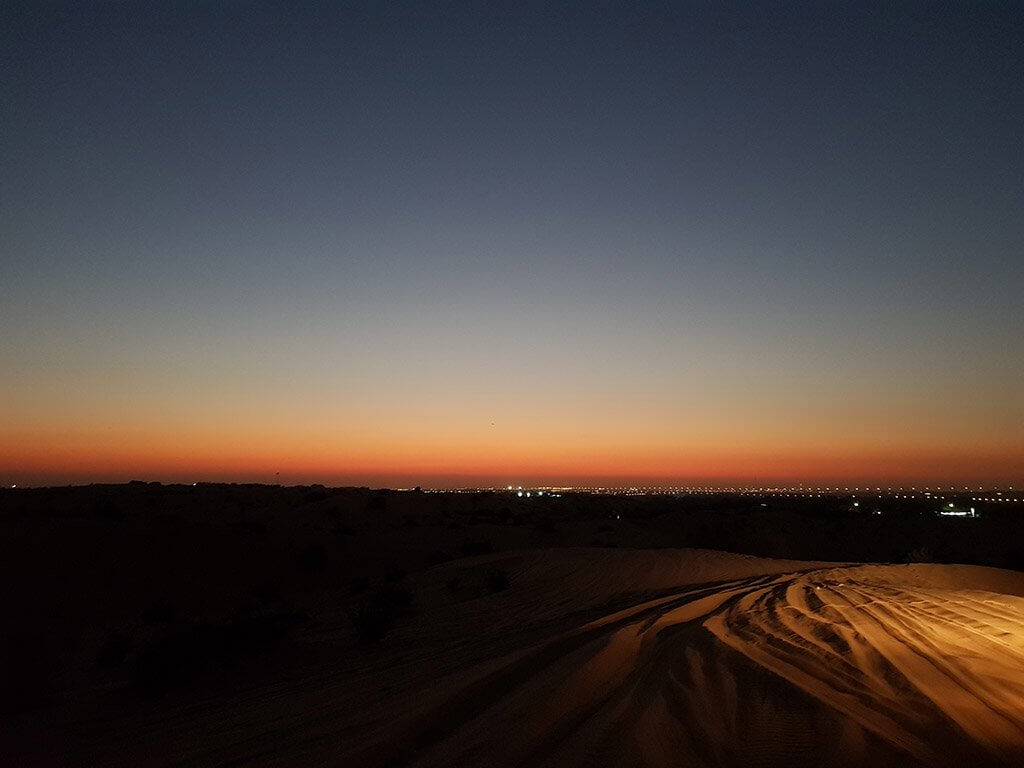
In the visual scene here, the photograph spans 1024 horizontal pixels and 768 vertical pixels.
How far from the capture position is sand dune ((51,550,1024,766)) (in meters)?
5.36

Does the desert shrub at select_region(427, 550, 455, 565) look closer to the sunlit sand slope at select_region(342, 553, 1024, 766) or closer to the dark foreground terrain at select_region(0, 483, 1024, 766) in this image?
the dark foreground terrain at select_region(0, 483, 1024, 766)

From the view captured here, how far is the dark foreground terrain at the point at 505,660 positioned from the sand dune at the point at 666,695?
0.11ft

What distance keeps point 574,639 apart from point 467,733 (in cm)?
339

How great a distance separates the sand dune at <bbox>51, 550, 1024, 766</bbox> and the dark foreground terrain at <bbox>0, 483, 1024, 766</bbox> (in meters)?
0.03

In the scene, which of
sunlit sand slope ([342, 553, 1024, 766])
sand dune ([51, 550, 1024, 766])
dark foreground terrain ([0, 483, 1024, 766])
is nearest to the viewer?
sunlit sand slope ([342, 553, 1024, 766])

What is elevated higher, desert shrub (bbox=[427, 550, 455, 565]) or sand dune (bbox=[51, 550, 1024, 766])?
sand dune (bbox=[51, 550, 1024, 766])

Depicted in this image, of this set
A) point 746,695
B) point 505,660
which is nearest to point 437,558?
point 505,660

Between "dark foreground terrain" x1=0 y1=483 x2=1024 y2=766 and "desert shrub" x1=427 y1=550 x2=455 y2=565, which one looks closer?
"dark foreground terrain" x1=0 y1=483 x2=1024 y2=766

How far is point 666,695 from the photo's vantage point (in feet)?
21.0

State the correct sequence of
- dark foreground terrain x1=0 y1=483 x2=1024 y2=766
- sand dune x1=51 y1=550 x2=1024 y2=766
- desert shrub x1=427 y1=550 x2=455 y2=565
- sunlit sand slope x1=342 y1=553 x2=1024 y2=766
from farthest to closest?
desert shrub x1=427 y1=550 x2=455 y2=565, dark foreground terrain x1=0 y1=483 x2=1024 y2=766, sand dune x1=51 y1=550 x2=1024 y2=766, sunlit sand slope x1=342 y1=553 x2=1024 y2=766

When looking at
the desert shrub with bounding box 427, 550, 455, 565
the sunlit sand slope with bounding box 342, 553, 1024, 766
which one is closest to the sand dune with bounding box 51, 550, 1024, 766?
the sunlit sand slope with bounding box 342, 553, 1024, 766

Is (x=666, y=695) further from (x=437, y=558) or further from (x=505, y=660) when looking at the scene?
(x=437, y=558)

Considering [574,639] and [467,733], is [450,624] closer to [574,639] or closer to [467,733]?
[574,639]

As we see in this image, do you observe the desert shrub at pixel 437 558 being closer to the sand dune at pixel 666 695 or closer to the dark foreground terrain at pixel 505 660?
the dark foreground terrain at pixel 505 660
